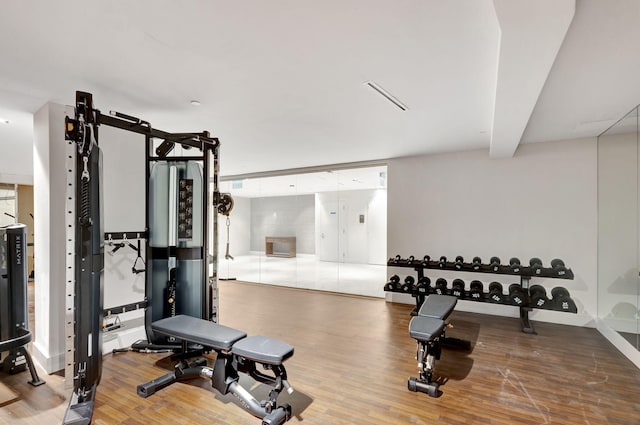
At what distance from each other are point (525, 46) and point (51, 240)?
3.85 metres

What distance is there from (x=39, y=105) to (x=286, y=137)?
2.47m

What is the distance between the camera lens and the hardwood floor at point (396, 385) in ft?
7.03

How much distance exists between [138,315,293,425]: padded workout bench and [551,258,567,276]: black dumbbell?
11.5 feet

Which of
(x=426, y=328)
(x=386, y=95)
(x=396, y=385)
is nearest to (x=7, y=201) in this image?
(x=386, y=95)

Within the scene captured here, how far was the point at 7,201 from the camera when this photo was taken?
6.94m

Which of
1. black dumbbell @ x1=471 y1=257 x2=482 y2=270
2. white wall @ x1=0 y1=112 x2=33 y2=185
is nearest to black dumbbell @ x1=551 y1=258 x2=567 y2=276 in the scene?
black dumbbell @ x1=471 y1=257 x2=482 y2=270

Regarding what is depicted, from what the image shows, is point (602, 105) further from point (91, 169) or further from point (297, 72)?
point (91, 169)

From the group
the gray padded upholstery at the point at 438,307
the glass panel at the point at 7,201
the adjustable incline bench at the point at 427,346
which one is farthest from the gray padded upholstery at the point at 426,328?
the glass panel at the point at 7,201

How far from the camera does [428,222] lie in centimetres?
507

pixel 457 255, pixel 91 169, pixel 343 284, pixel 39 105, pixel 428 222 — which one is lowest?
pixel 343 284

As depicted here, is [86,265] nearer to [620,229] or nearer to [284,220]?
[284,220]

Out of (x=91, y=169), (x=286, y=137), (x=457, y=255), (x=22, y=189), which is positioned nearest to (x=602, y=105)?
(x=457, y=255)

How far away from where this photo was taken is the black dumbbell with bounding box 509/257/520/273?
3899 millimetres

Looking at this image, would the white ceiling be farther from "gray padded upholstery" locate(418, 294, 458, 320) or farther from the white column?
"gray padded upholstery" locate(418, 294, 458, 320)
